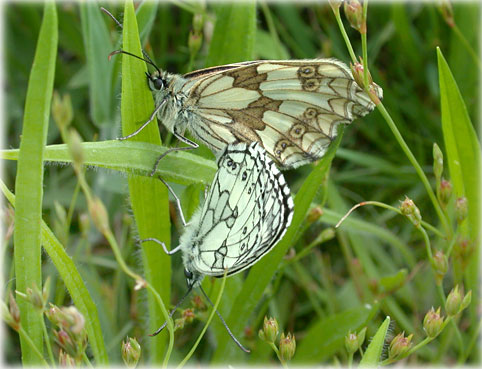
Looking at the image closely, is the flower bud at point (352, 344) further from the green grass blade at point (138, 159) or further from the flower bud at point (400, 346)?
the green grass blade at point (138, 159)

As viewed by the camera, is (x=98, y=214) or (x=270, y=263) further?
(x=270, y=263)

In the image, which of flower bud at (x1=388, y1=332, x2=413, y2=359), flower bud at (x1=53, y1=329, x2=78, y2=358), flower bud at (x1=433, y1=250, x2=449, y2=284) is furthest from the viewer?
flower bud at (x1=433, y1=250, x2=449, y2=284)

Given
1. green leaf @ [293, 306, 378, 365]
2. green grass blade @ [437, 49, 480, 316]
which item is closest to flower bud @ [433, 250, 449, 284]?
green grass blade @ [437, 49, 480, 316]

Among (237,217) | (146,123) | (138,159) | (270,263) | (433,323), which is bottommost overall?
(433,323)

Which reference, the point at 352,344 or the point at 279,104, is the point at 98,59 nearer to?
the point at 279,104

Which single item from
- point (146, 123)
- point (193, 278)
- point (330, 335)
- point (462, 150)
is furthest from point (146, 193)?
point (462, 150)

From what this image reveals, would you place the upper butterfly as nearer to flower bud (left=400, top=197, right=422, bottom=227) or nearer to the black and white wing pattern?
the black and white wing pattern
